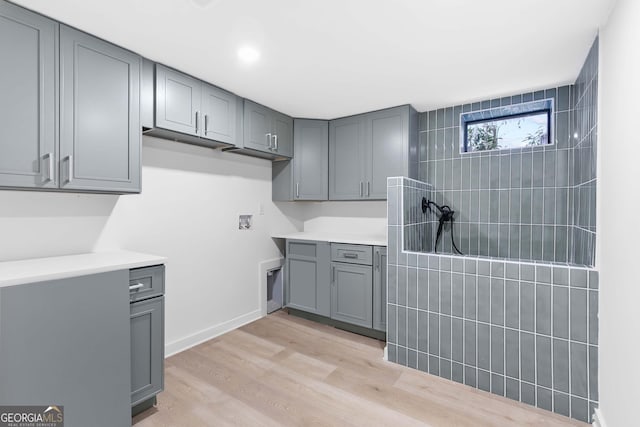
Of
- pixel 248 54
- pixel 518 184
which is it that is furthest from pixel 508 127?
pixel 248 54

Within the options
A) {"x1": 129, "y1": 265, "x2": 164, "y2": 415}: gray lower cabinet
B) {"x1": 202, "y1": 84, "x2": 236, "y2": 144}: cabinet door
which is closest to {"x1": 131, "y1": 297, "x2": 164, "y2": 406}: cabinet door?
{"x1": 129, "y1": 265, "x2": 164, "y2": 415}: gray lower cabinet

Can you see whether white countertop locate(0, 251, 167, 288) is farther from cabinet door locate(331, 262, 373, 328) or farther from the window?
the window

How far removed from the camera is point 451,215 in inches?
121

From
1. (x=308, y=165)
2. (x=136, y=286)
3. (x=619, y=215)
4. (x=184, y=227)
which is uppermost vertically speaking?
(x=308, y=165)

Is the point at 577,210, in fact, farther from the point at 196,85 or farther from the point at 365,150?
the point at 196,85

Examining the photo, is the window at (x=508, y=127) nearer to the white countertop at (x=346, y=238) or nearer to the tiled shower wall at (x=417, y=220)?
the tiled shower wall at (x=417, y=220)

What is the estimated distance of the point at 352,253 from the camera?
9.95 feet

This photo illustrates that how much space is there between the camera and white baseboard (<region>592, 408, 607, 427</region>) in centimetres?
164

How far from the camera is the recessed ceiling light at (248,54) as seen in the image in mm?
1946

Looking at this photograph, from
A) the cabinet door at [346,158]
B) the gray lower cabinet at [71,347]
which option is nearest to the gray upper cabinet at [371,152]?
the cabinet door at [346,158]

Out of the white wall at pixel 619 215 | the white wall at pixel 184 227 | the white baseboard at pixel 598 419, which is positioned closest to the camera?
the white wall at pixel 619 215

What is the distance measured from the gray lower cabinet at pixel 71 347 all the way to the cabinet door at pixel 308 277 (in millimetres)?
1869

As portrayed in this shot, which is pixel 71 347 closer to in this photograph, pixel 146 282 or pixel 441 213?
pixel 146 282

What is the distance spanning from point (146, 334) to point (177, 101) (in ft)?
5.28
